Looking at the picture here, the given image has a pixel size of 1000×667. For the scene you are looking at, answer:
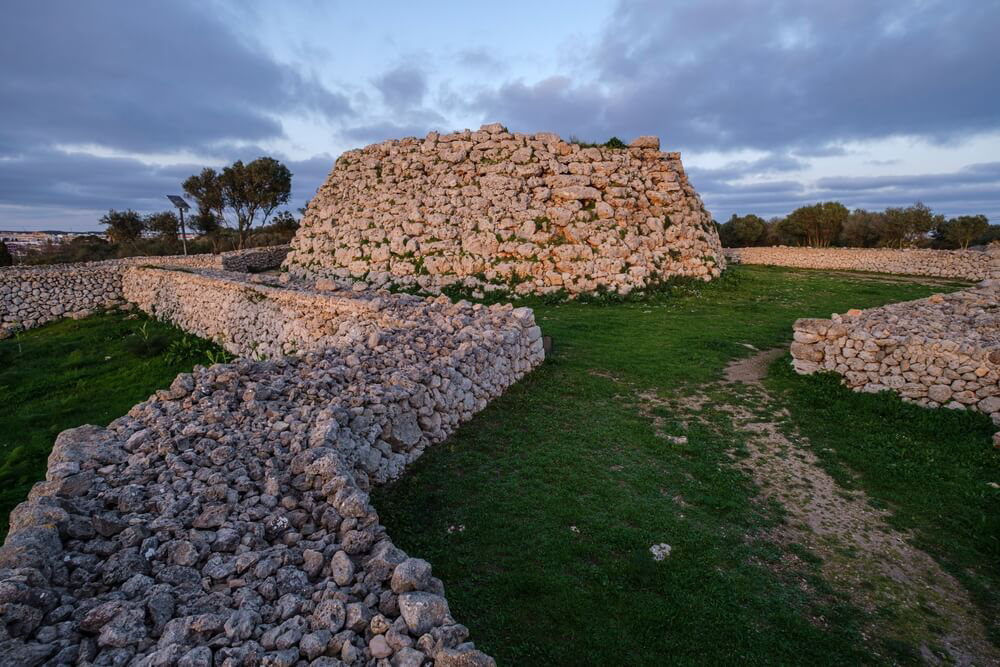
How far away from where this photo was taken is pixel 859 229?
41.2 meters

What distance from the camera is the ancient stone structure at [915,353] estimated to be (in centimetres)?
700

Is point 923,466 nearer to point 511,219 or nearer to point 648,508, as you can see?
point 648,508

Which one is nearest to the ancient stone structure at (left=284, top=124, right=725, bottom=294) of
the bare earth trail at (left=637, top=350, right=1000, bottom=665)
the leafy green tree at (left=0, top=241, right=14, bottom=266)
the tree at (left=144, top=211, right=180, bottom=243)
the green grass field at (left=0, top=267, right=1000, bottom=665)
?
the green grass field at (left=0, top=267, right=1000, bottom=665)

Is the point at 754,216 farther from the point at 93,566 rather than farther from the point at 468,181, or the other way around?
the point at 93,566

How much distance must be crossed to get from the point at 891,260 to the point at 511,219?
23.3m

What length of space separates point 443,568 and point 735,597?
238 centimetres

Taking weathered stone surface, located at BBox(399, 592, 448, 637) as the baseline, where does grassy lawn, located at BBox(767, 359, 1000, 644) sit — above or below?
below

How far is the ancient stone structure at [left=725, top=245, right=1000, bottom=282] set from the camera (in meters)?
23.3

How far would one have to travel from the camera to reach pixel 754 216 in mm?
47438

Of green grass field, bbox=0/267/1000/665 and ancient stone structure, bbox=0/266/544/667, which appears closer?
ancient stone structure, bbox=0/266/544/667

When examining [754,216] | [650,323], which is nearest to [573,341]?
[650,323]

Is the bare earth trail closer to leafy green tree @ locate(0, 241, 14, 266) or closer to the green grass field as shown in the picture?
the green grass field

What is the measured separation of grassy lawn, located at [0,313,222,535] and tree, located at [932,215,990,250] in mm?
49887

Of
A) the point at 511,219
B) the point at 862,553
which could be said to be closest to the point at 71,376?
the point at 511,219
